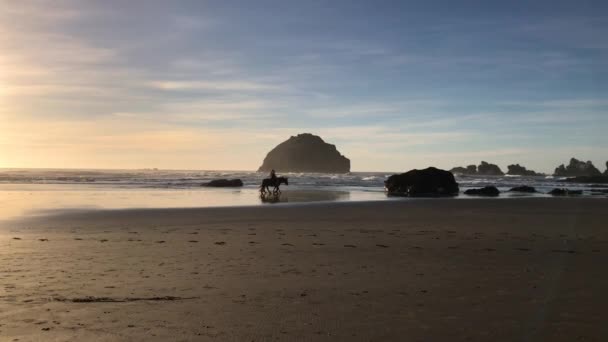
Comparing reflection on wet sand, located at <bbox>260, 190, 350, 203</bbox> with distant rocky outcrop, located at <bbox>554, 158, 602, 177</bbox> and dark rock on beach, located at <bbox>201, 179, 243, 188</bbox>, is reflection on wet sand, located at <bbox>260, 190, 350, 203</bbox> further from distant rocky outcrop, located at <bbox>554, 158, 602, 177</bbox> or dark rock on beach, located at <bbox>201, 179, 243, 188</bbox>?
distant rocky outcrop, located at <bbox>554, 158, 602, 177</bbox>

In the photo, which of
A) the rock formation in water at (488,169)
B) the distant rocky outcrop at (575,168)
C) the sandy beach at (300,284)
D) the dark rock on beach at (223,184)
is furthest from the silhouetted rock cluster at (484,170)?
the sandy beach at (300,284)

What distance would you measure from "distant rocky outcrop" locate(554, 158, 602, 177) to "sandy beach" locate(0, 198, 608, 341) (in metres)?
138

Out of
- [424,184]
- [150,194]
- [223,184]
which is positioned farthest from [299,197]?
[223,184]

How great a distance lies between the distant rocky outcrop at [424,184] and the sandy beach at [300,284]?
78.9 ft

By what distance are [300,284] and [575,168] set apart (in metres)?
152

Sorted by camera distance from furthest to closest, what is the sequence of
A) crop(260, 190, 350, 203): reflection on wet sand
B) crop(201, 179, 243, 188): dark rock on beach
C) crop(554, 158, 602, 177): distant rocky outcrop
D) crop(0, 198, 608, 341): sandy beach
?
crop(554, 158, 602, 177): distant rocky outcrop, crop(201, 179, 243, 188): dark rock on beach, crop(260, 190, 350, 203): reflection on wet sand, crop(0, 198, 608, 341): sandy beach

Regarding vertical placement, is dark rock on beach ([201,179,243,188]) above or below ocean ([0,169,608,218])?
above

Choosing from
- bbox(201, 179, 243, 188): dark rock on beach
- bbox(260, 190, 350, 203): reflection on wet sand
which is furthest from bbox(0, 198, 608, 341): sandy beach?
bbox(201, 179, 243, 188): dark rock on beach

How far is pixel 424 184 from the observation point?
38781mm

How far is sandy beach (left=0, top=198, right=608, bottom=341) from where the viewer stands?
17.5 feet

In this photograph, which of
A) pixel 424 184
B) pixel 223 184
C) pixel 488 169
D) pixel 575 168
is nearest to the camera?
pixel 424 184

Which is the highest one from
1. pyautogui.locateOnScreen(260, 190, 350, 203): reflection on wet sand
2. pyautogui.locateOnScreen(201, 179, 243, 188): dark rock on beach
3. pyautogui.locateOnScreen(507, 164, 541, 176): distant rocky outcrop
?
pyautogui.locateOnScreen(507, 164, 541, 176): distant rocky outcrop

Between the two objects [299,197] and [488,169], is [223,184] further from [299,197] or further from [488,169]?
[488,169]

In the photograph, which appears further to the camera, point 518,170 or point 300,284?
point 518,170
